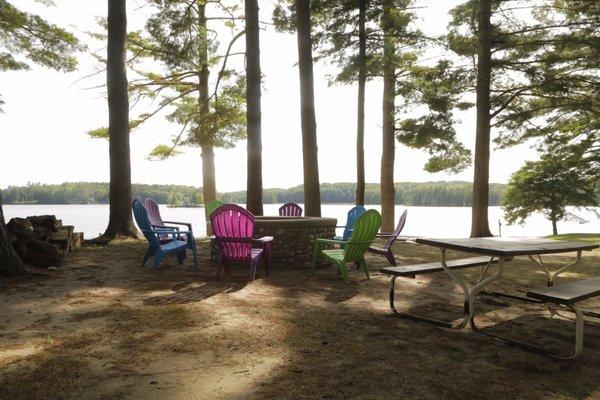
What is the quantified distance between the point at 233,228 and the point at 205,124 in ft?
25.6

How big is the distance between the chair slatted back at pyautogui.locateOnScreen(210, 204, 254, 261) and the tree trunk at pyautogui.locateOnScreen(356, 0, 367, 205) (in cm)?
686

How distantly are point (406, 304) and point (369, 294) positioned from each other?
0.52 meters

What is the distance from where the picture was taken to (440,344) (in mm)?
2910

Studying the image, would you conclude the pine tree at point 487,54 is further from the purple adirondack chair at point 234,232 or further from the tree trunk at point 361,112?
the purple adirondack chair at point 234,232

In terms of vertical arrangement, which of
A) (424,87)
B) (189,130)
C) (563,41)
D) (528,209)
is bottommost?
(528,209)

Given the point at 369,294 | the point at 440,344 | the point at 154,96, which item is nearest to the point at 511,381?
the point at 440,344

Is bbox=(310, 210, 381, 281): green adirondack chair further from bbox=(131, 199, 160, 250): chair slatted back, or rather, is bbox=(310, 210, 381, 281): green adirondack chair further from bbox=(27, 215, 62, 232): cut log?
bbox=(27, 215, 62, 232): cut log

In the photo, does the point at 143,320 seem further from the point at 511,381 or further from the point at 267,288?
the point at 511,381

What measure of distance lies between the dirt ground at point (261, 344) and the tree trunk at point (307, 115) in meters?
4.86

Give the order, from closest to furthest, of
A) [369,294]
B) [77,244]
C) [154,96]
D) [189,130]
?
[369,294] → [77,244] → [189,130] → [154,96]

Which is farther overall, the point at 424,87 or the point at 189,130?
the point at 189,130

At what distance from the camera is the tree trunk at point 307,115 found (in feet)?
31.1

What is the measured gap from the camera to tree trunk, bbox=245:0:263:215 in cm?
895

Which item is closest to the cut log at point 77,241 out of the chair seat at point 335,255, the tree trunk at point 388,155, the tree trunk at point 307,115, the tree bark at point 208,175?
the chair seat at point 335,255
